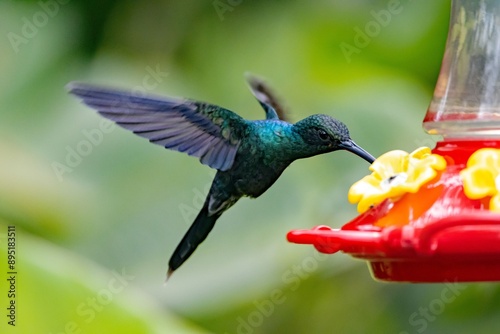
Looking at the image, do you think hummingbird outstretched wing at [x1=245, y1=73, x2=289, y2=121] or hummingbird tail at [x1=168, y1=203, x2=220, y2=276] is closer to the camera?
hummingbird tail at [x1=168, y1=203, x2=220, y2=276]

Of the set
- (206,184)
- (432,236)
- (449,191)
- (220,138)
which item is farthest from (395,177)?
(206,184)

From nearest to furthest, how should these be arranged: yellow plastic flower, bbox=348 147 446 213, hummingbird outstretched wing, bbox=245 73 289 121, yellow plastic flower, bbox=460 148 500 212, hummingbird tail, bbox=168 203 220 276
Answer: yellow plastic flower, bbox=460 148 500 212, yellow plastic flower, bbox=348 147 446 213, hummingbird tail, bbox=168 203 220 276, hummingbird outstretched wing, bbox=245 73 289 121

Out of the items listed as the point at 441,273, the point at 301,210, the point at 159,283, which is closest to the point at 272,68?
the point at 301,210

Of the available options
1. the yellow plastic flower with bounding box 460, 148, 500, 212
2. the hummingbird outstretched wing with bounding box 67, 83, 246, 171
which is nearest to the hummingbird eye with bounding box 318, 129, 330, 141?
the hummingbird outstretched wing with bounding box 67, 83, 246, 171

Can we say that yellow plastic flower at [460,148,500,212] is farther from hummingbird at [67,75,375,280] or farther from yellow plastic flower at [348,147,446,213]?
hummingbird at [67,75,375,280]

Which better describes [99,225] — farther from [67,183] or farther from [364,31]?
[364,31]

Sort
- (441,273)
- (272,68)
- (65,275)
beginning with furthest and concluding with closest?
(272,68) → (65,275) → (441,273)

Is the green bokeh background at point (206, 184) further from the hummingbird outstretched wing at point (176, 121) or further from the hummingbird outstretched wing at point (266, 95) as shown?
the hummingbird outstretched wing at point (176, 121)

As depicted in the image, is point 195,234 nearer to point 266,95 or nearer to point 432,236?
point 266,95
